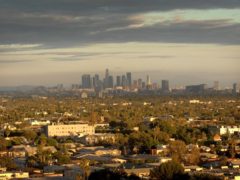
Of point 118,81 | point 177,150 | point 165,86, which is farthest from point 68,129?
point 118,81

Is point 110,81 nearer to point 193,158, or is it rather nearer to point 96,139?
point 96,139

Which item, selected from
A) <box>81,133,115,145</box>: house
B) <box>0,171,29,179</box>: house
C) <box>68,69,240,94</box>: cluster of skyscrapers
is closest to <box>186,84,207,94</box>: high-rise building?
<box>68,69,240,94</box>: cluster of skyscrapers

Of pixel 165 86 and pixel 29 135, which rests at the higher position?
pixel 165 86

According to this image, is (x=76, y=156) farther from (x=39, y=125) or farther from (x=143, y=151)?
(x=39, y=125)

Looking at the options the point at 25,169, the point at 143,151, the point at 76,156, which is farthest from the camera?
the point at 143,151

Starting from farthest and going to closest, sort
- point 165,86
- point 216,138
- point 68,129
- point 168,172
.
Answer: point 165,86, point 68,129, point 216,138, point 168,172

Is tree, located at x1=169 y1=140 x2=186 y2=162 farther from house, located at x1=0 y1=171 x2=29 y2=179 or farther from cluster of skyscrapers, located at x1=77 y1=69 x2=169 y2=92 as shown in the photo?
cluster of skyscrapers, located at x1=77 y1=69 x2=169 y2=92

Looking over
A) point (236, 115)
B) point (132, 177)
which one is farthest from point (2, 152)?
point (236, 115)

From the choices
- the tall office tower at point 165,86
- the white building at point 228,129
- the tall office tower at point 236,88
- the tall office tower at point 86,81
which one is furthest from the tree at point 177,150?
the tall office tower at point 86,81
